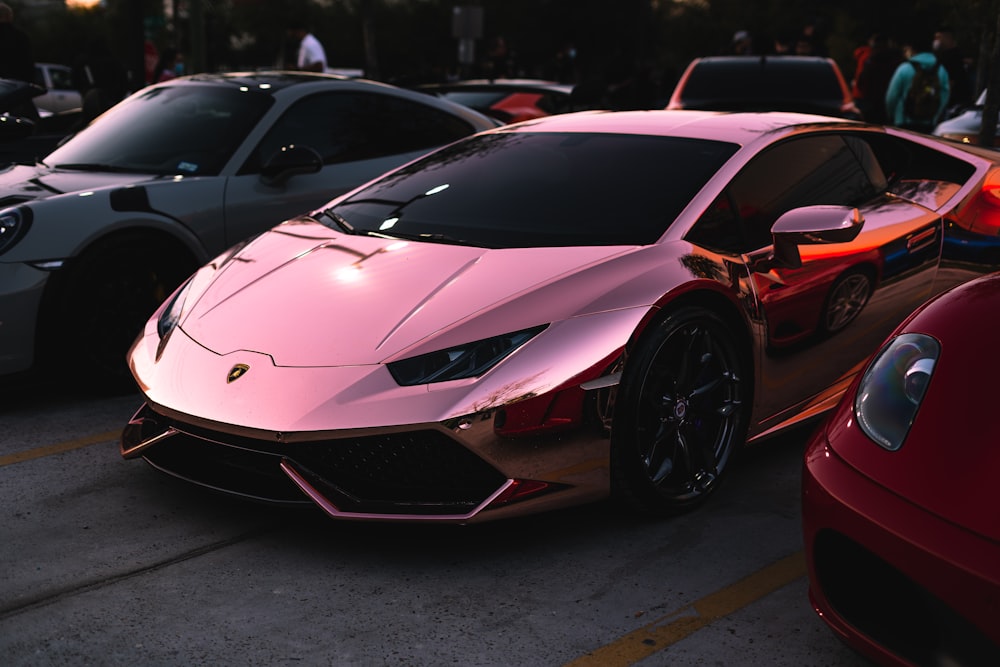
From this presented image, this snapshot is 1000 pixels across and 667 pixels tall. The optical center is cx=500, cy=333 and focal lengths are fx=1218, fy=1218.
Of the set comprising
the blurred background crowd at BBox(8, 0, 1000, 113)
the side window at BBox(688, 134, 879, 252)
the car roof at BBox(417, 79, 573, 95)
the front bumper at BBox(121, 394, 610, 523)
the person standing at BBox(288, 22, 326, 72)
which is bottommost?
the blurred background crowd at BBox(8, 0, 1000, 113)

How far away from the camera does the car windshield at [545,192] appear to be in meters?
4.10

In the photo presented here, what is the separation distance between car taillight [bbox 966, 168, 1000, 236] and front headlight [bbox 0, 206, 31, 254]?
3816 millimetres

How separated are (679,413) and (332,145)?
10.5ft

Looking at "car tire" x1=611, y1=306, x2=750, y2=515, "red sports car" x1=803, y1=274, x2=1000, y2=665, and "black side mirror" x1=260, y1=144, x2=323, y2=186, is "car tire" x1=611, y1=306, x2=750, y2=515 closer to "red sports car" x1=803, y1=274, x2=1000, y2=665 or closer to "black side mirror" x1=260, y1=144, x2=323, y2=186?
"red sports car" x1=803, y1=274, x2=1000, y2=665

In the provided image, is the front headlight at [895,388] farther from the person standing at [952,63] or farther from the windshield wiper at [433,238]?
the person standing at [952,63]

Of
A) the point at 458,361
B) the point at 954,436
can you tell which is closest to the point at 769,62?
the point at 458,361

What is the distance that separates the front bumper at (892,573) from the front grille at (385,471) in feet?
3.23

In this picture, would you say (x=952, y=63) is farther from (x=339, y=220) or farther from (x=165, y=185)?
(x=339, y=220)

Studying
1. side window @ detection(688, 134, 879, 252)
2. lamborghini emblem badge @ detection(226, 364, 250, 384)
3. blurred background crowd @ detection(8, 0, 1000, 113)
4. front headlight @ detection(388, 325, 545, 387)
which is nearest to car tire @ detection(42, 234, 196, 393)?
lamborghini emblem badge @ detection(226, 364, 250, 384)

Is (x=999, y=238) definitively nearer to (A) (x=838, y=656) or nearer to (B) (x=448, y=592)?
(A) (x=838, y=656)

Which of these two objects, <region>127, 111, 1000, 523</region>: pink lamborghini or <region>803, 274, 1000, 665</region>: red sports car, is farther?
<region>127, 111, 1000, 523</region>: pink lamborghini

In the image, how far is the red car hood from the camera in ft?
7.77

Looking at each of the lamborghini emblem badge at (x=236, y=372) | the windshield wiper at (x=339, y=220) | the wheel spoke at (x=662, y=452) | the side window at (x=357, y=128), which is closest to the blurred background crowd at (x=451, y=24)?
the side window at (x=357, y=128)

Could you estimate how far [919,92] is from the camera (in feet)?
38.3
